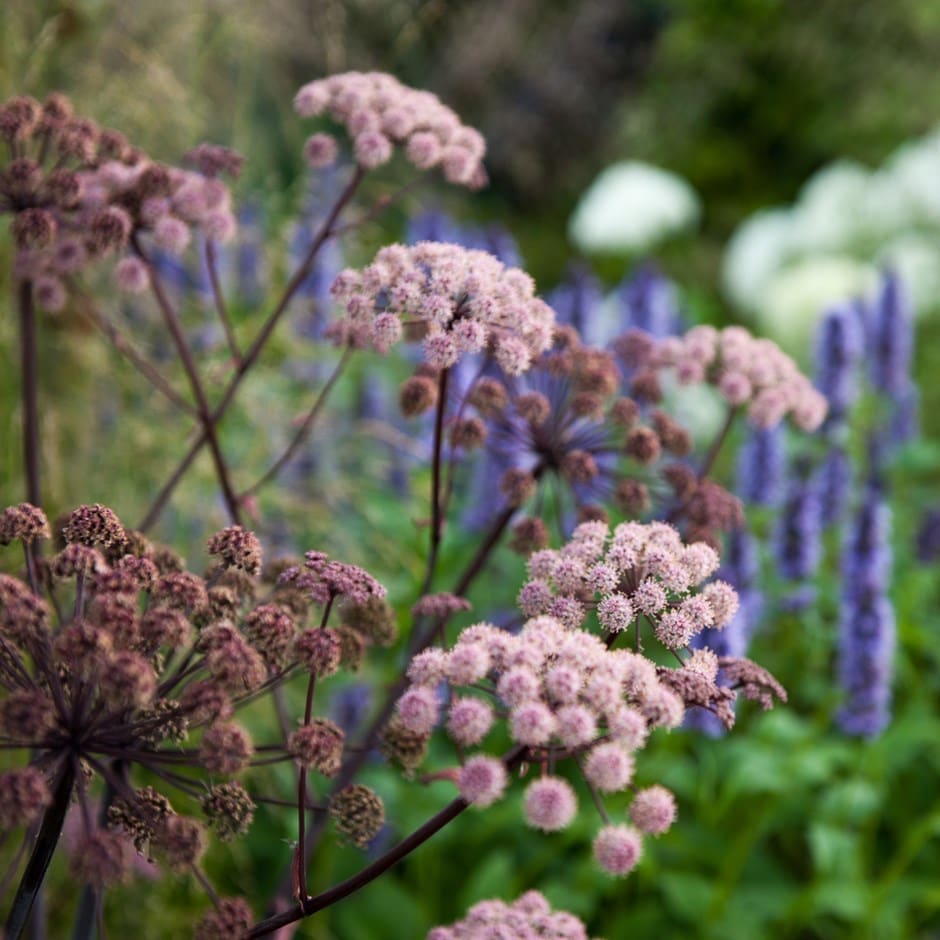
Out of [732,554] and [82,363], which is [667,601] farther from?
[82,363]

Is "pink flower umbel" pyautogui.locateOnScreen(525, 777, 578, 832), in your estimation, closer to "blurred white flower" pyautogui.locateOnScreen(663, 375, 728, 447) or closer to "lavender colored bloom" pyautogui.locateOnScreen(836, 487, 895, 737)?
"lavender colored bloom" pyautogui.locateOnScreen(836, 487, 895, 737)

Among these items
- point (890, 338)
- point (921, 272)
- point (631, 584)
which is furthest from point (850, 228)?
point (631, 584)

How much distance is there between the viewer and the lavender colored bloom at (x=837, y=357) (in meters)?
2.79

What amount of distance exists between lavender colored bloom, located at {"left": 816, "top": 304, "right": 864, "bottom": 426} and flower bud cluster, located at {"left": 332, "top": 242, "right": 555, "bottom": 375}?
1.69 metres

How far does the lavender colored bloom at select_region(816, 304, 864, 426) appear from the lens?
9.15 ft

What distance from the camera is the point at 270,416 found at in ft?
9.41

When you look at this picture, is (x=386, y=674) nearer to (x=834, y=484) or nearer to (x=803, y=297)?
(x=834, y=484)

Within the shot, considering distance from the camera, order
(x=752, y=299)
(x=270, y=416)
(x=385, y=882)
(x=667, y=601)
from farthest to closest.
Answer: (x=752, y=299) < (x=270, y=416) < (x=385, y=882) < (x=667, y=601)

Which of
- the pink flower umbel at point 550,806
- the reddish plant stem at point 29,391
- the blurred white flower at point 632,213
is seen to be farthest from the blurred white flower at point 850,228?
the pink flower umbel at point 550,806

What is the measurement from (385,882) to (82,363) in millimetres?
1384

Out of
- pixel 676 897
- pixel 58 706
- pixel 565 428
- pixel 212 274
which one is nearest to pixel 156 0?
pixel 212 274

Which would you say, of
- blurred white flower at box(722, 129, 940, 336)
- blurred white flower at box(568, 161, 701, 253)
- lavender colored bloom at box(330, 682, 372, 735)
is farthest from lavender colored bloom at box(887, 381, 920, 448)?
blurred white flower at box(568, 161, 701, 253)

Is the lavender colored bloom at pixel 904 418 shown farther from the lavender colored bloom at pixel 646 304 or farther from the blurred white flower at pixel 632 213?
the blurred white flower at pixel 632 213

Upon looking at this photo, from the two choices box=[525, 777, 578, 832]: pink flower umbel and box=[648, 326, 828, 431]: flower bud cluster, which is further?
box=[648, 326, 828, 431]: flower bud cluster
